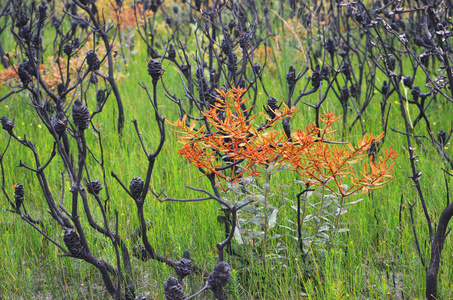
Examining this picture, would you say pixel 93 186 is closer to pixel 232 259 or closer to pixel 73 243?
pixel 73 243

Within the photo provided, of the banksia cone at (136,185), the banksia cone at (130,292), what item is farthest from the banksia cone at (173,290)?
the banksia cone at (130,292)

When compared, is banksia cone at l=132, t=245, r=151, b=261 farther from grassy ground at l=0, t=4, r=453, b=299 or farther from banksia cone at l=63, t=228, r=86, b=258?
banksia cone at l=63, t=228, r=86, b=258

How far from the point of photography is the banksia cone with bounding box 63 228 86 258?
4.74 feet

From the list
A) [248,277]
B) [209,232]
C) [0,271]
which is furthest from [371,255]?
[0,271]

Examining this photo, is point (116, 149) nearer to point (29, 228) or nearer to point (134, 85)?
point (29, 228)

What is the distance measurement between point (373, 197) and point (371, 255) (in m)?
0.41

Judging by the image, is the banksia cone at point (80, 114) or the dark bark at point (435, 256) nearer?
the banksia cone at point (80, 114)

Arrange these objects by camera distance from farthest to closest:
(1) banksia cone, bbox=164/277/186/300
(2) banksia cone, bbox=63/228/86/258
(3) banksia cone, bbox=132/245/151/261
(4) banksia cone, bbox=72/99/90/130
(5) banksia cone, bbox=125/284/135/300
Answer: (3) banksia cone, bbox=132/245/151/261
(5) banksia cone, bbox=125/284/135/300
(2) banksia cone, bbox=63/228/86/258
(4) banksia cone, bbox=72/99/90/130
(1) banksia cone, bbox=164/277/186/300

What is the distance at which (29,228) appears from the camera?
7.33ft

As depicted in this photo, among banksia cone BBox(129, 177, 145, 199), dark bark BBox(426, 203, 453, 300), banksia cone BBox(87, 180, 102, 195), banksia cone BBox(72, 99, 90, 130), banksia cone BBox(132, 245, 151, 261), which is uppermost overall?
banksia cone BBox(72, 99, 90, 130)

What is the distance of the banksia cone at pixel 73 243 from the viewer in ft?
4.74

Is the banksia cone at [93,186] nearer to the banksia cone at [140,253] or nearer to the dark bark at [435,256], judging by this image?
the banksia cone at [140,253]

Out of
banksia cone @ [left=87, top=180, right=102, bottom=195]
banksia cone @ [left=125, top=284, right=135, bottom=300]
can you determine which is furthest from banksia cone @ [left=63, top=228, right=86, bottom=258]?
banksia cone @ [left=125, top=284, right=135, bottom=300]

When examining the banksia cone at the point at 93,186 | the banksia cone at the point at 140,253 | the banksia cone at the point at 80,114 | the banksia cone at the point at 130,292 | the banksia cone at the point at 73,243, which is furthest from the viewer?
the banksia cone at the point at 140,253
